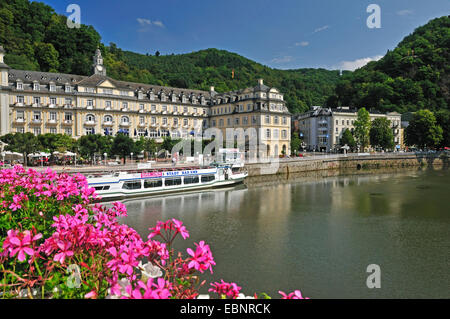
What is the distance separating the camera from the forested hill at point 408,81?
10044 centimetres

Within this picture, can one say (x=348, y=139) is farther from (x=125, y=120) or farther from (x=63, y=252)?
(x=63, y=252)

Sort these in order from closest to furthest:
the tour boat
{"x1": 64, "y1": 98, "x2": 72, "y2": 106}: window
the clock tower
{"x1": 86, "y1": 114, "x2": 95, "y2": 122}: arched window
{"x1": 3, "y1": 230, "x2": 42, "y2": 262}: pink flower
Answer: {"x1": 3, "y1": 230, "x2": 42, "y2": 262}: pink flower < the tour boat < {"x1": 64, "y1": 98, "x2": 72, "y2": 106}: window < {"x1": 86, "y1": 114, "x2": 95, "y2": 122}: arched window < the clock tower

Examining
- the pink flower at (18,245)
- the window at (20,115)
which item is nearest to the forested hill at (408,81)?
the window at (20,115)

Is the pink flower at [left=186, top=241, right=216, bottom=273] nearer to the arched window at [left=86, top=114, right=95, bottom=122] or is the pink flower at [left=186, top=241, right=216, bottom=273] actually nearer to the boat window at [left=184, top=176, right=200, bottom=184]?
the boat window at [left=184, top=176, right=200, bottom=184]

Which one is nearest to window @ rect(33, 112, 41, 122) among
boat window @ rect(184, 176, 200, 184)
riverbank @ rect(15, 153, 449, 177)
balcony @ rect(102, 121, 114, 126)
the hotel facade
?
the hotel facade

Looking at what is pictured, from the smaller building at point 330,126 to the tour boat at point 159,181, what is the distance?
44219 mm

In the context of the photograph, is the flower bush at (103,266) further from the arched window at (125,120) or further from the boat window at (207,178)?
the arched window at (125,120)

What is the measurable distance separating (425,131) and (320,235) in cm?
6808

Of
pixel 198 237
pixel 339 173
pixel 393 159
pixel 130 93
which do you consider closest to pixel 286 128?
pixel 339 173

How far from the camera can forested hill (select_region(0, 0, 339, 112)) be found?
71250mm

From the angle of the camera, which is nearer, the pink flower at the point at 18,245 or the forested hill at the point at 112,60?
the pink flower at the point at 18,245

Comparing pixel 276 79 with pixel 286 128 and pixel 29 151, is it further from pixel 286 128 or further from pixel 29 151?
pixel 29 151

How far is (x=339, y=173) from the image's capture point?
57.3 metres

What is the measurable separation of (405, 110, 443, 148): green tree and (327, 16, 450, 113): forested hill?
2245 cm
